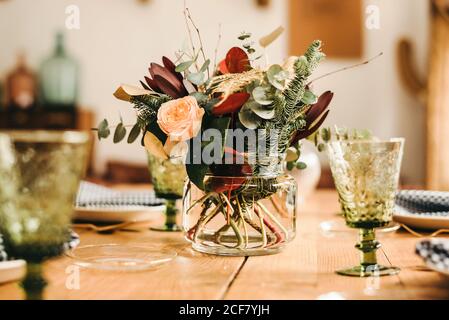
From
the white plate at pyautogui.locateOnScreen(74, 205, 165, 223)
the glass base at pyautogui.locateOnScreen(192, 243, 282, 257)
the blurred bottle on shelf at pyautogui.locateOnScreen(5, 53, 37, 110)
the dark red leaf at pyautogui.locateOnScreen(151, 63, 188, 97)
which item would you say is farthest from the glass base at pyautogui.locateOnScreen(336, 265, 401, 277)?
the blurred bottle on shelf at pyautogui.locateOnScreen(5, 53, 37, 110)

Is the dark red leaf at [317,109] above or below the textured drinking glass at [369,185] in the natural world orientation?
above

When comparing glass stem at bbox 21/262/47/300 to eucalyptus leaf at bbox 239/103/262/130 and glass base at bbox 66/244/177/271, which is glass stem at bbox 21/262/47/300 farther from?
eucalyptus leaf at bbox 239/103/262/130

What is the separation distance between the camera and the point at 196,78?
1.07 meters

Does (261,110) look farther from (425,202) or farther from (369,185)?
A: (425,202)

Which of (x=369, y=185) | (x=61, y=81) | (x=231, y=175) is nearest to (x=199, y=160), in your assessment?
(x=231, y=175)

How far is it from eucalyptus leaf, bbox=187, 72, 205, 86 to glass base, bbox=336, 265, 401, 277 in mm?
360

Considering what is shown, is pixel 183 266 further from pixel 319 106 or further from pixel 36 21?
pixel 36 21

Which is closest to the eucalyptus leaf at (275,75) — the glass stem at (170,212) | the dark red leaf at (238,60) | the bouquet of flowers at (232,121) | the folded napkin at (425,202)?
the bouquet of flowers at (232,121)

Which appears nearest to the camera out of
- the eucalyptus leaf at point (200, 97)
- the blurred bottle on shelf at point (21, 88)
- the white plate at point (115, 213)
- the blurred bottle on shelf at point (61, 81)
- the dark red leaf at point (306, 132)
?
the eucalyptus leaf at point (200, 97)

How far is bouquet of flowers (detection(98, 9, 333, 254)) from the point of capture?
1.03 metres

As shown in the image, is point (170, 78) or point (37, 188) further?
point (170, 78)

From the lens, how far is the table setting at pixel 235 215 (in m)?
0.81

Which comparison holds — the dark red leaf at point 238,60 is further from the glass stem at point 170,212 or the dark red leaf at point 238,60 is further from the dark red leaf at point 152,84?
the glass stem at point 170,212

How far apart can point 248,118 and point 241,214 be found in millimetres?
167
